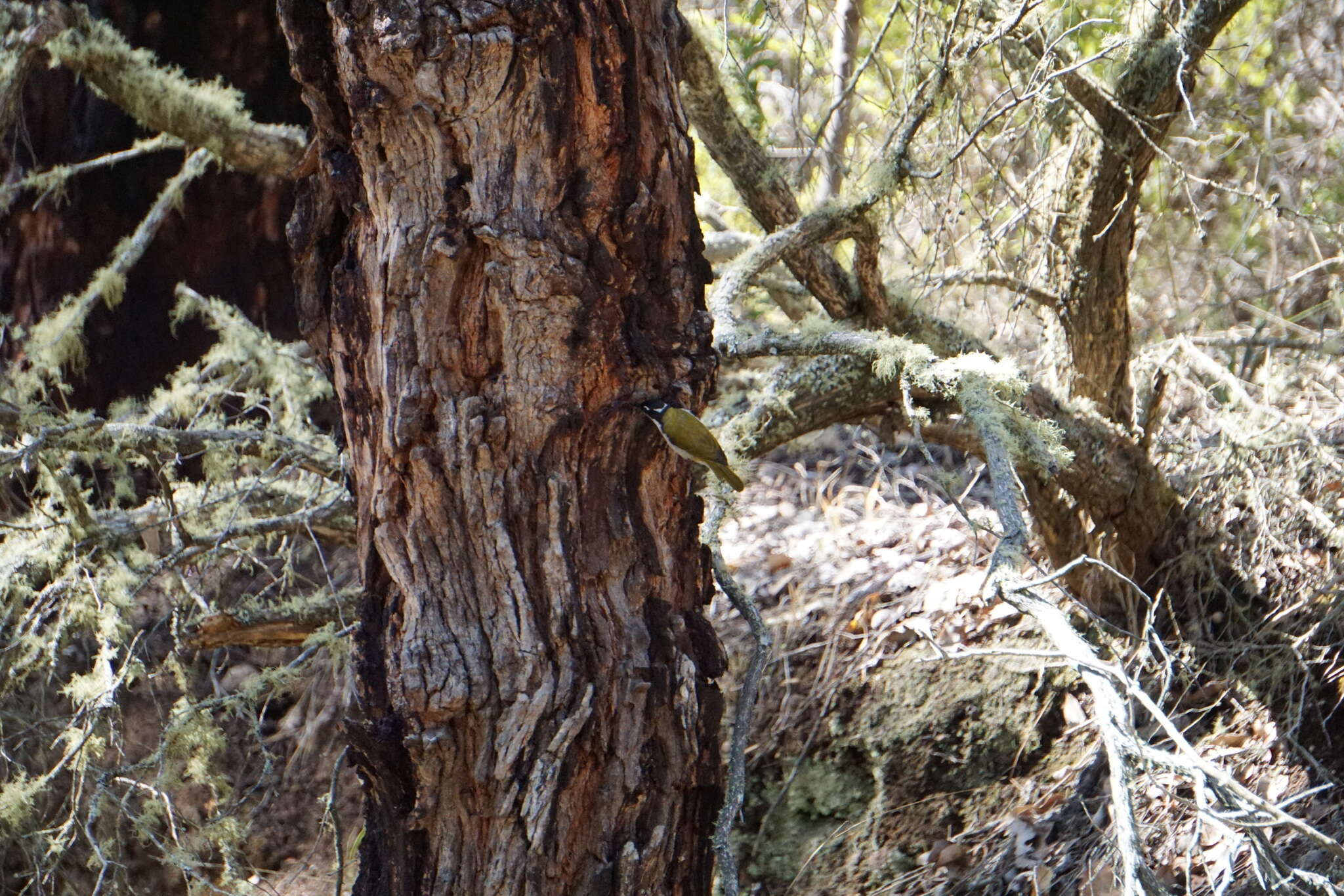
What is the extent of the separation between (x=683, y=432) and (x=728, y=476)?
1.23 feet

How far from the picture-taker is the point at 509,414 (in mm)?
1672

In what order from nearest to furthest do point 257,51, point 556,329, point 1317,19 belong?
point 556,329 < point 257,51 < point 1317,19

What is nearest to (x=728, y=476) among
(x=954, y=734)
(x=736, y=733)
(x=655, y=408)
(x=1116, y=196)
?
(x=655, y=408)

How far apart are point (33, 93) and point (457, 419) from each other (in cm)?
368

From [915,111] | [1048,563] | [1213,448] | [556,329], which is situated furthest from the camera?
[1048,563]

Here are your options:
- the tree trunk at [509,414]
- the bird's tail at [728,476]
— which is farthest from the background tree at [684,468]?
the bird's tail at [728,476]

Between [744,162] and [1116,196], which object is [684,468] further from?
[1116,196]

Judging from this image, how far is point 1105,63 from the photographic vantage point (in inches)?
126

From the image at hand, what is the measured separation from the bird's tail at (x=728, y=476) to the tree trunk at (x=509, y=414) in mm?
248

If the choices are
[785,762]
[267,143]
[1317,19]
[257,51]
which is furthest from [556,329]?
[1317,19]

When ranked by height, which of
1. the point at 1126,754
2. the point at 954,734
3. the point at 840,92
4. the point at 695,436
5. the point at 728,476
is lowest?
the point at 954,734

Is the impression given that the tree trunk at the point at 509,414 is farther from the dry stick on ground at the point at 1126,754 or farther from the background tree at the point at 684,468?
the dry stick on ground at the point at 1126,754

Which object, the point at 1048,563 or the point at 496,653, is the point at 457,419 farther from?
the point at 1048,563

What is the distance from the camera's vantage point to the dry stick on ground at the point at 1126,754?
1273 millimetres
